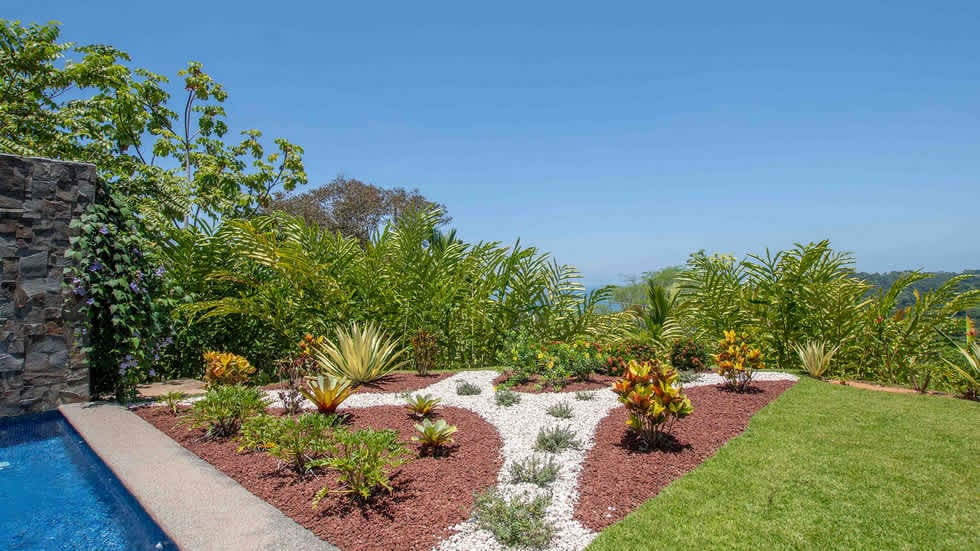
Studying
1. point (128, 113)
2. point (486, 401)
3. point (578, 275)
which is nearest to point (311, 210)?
point (128, 113)

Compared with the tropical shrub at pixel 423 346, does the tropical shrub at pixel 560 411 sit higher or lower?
lower

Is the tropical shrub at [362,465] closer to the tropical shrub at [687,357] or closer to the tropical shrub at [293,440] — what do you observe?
the tropical shrub at [293,440]

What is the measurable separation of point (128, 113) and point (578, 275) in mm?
11159

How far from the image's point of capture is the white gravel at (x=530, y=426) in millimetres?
2607

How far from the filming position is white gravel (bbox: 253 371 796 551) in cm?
261

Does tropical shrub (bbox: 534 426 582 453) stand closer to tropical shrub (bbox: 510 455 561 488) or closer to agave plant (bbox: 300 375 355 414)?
tropical shrub (bbox: 510 455 561 488)

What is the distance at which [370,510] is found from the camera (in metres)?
2.83

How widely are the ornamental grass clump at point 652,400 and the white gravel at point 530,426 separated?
0.45 meters

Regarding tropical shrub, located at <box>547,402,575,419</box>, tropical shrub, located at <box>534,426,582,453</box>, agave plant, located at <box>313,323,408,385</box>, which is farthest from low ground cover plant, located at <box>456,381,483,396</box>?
tropical shrub, located at <box>534,426,582,453</box>

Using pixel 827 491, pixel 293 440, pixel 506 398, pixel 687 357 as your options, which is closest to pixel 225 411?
pixel 293 440

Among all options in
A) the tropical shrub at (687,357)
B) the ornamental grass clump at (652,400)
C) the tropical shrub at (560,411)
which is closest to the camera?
the ornamental grass clump at (652,400)

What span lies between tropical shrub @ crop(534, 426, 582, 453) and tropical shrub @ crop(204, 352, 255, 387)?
3.74m

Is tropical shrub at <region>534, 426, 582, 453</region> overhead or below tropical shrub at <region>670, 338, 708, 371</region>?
below

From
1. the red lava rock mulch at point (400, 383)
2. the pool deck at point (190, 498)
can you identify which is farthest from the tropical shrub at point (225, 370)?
the pool deck at point (190, 498)
